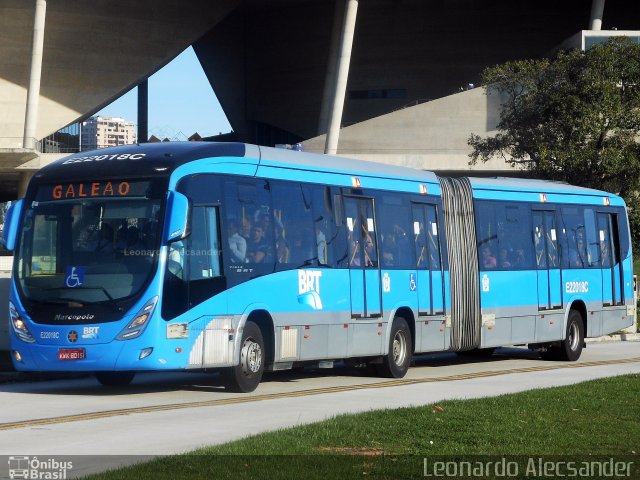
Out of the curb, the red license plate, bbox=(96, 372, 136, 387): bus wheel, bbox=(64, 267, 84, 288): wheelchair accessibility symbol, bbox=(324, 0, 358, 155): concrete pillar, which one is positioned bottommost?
bbox=(96, 372, 136, 387): bus wheel

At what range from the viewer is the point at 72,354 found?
1606cm

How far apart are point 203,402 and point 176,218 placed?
228 cm

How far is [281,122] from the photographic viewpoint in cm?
8731

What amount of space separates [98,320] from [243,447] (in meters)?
5.63

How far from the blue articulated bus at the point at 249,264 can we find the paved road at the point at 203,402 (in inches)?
22.2

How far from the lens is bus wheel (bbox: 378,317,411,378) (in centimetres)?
2017

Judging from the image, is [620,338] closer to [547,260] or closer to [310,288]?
[547,260]

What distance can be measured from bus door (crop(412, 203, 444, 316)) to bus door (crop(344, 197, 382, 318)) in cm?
125

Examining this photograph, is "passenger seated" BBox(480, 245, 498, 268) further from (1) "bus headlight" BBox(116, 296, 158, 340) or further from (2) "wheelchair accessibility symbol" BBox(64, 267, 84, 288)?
(2) "wheelchair accessibility symbol" BBox(64, 267, 84, 288)

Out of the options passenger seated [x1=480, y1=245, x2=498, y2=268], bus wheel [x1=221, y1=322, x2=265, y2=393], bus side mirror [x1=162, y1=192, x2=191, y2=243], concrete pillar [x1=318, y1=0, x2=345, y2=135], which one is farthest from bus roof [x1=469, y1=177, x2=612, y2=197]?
concrete pillar [x1=318, y1=0, x2=345, y2=135]

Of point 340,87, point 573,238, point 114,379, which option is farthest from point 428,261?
point 340,87

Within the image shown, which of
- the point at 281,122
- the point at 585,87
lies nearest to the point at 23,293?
the point at 585,87

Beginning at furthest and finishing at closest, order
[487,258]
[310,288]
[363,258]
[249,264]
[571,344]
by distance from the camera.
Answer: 1. [571,344]
2. [487,258]
3. [363,258]
4. [310,288]
5. [249,264]

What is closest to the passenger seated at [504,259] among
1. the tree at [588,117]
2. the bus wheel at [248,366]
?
the bus wheel at [248,366]
